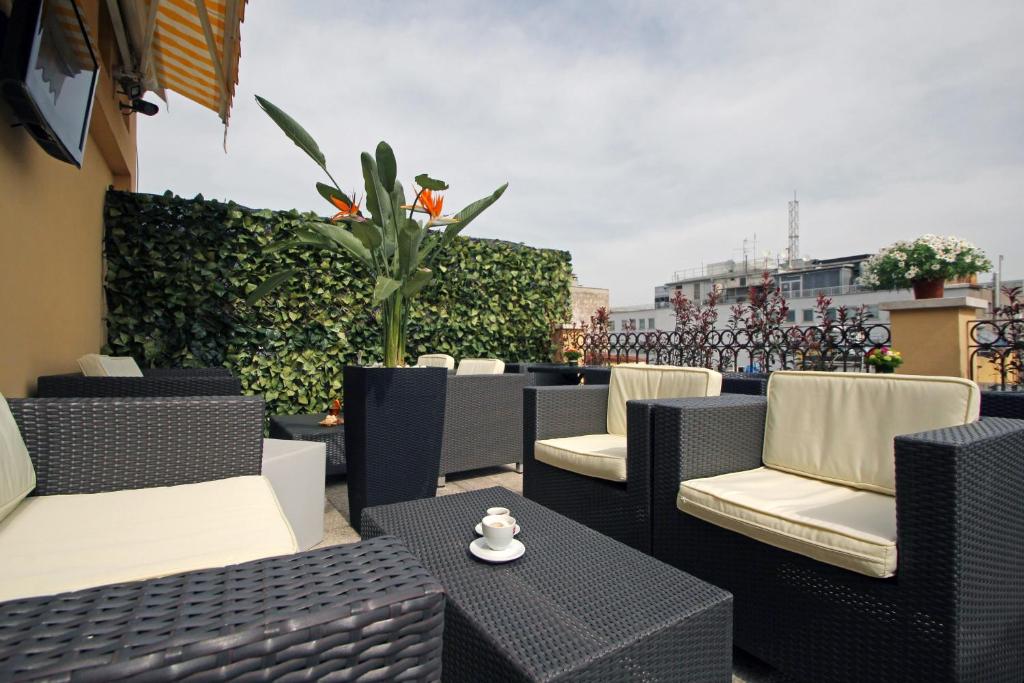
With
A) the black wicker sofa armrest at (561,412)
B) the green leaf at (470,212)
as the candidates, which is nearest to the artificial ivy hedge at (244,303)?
the green leaf at (470,212)

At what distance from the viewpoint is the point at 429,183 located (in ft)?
8.39

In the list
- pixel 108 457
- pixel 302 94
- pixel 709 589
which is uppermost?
pixel 302 94

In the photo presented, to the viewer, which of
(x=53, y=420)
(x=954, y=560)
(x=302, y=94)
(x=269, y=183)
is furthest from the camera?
(x=269, y=183)

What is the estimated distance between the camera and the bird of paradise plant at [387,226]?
2.49 metres

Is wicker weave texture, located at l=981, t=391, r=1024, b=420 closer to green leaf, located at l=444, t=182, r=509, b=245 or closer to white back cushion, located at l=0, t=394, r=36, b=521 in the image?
green leaf, located at l=444, t=182, r=509, b=245

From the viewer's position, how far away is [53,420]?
1.56 meters

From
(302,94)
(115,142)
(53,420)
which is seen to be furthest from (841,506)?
(302,94)

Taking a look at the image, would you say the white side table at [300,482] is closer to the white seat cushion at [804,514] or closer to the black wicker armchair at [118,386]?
the black wicker armchair at [118,386]

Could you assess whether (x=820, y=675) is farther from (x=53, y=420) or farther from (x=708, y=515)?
(x=53, y=420)

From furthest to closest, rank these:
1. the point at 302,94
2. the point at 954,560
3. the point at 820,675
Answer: the point at 302,94 < the point at 820,675 < the point at 954,560

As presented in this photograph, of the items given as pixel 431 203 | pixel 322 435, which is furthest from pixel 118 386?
pixel 431 203

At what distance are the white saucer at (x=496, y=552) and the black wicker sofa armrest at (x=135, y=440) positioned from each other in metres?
0.93

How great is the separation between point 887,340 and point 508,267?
348 centimetres

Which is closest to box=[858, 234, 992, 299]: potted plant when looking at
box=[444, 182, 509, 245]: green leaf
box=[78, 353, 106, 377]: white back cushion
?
box=[444, 182, 509, 245]: green leaf
